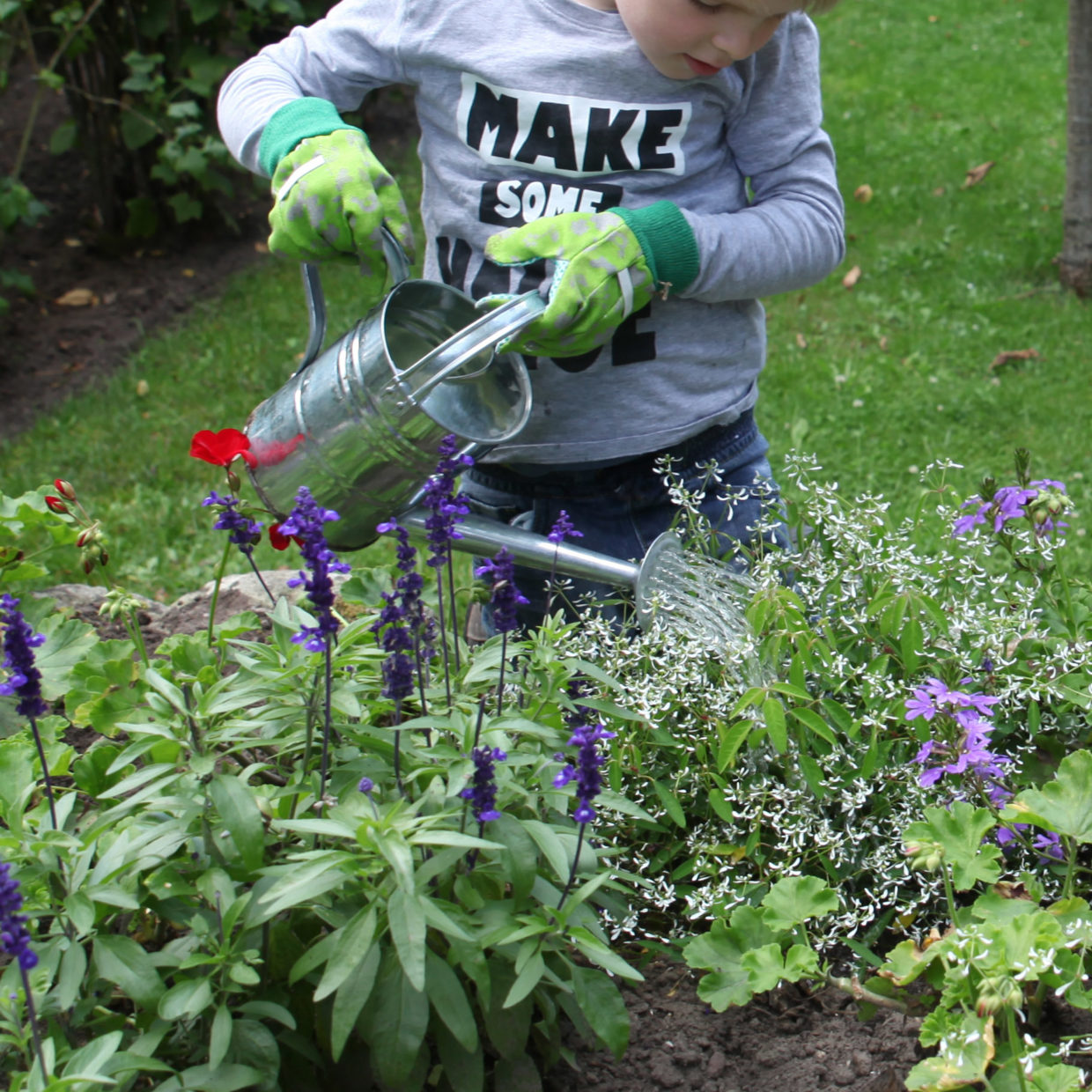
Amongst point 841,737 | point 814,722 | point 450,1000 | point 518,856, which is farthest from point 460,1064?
point 841,737

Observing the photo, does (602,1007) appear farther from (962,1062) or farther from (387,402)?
(387,402)

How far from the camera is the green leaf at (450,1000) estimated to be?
1.12 metres

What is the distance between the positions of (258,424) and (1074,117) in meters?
3.42

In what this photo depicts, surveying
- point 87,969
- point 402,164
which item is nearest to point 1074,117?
point 402,164

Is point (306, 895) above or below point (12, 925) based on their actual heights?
below

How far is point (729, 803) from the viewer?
1.55 metres

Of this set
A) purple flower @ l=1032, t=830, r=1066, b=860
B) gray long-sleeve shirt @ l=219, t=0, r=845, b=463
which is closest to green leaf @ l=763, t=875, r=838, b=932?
purple flower @ l=1032, t=830, r=1066, b=860

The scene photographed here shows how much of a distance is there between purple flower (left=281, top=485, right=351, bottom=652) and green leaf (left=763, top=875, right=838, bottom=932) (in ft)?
1.82

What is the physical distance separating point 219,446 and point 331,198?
1.11 ft

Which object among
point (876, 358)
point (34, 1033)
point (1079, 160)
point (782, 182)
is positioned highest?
point (782, 182)

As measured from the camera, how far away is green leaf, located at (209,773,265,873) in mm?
1168

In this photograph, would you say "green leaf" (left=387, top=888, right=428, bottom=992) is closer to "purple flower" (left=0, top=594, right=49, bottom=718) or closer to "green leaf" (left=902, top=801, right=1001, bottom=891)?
"purple flower" (left=0, top=594, right=49, bottom=718)

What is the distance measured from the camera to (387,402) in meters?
1.51

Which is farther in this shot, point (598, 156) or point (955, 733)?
point (598, 156)
